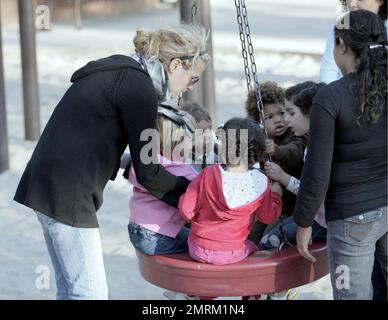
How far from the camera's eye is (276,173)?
3568 mm

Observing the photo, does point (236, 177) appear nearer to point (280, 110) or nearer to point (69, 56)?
point (280, 110)

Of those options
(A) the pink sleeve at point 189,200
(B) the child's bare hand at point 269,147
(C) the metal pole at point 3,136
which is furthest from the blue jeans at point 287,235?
(C) the metal pole at point 3,136

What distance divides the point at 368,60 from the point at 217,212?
2.61 ft

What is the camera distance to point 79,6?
51.8 feet

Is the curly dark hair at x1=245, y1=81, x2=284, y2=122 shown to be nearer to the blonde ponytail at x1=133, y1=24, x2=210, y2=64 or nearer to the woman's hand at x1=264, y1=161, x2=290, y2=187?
the woman's hand at x1=264, y1=161, x2=290, y2=187

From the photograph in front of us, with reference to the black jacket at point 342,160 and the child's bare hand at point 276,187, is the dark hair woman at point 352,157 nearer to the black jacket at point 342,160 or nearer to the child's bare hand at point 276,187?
the black jacket at point 342,160

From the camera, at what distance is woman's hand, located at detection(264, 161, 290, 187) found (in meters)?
3.56

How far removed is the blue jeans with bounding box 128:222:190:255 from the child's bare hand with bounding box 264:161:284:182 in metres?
0.44

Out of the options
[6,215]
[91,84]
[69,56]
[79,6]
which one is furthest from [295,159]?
[79,6]

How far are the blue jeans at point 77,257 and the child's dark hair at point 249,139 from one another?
60 cm

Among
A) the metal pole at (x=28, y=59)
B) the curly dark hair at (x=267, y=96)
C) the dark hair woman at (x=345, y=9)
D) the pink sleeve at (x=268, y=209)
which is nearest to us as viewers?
the pink sleeve at (x=268, y=209)

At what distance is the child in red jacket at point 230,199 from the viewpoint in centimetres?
334

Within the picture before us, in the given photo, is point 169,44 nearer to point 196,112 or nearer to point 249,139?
point 249,139

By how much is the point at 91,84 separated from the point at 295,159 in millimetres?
1060
